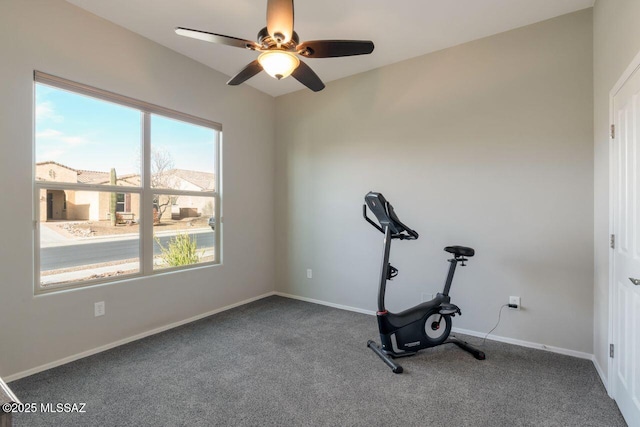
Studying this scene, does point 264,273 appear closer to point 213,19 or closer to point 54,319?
point 54,319

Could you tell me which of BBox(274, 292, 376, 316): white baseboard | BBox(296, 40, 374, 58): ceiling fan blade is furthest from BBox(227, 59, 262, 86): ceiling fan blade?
BBox(274, 292, 376, 316): white baseboard

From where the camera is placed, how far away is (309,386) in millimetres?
2139

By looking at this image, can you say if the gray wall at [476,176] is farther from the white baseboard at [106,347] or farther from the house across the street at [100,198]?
the house across the street at [100,198]

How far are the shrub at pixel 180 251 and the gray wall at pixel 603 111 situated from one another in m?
3.89

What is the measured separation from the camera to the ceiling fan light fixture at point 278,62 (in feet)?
6.32

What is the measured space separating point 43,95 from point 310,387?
3.14 metres

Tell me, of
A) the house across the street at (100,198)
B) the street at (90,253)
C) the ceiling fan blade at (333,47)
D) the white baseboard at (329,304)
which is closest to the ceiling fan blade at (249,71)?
the ceiling fan blade at (333,47)

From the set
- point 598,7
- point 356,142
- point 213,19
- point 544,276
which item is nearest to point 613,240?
point 544,276

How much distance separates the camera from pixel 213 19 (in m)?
2.68

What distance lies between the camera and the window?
246cm

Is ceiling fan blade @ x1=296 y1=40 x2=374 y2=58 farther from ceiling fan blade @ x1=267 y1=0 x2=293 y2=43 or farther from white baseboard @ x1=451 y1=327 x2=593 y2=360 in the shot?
white baseboard @ x1=451 y1=327 x2=593 y2=360

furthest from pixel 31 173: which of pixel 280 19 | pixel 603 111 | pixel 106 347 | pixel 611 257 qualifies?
pixel 603 111

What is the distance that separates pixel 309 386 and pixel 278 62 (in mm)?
2266

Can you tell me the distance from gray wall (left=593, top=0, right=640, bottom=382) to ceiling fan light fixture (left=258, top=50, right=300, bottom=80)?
2008 mm
